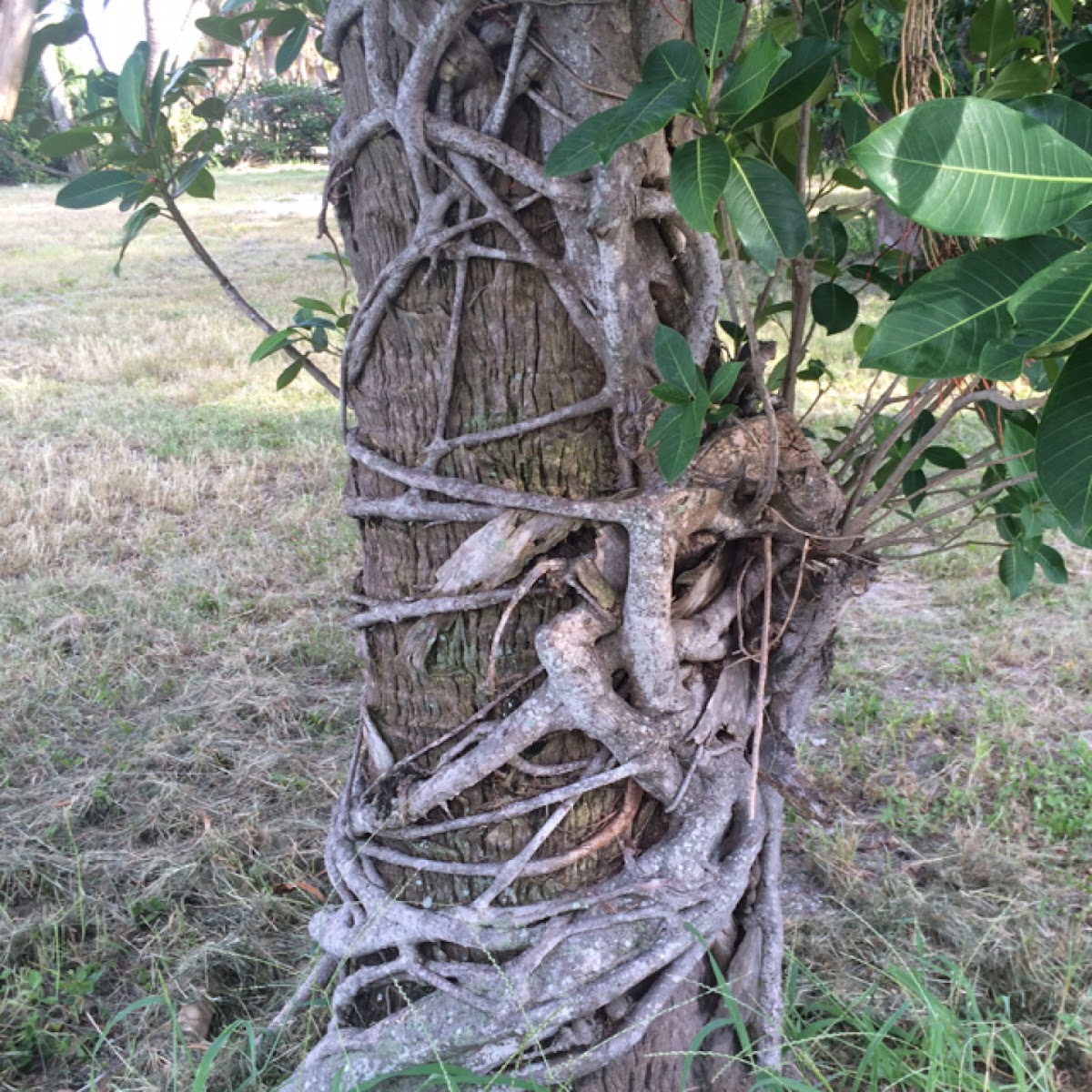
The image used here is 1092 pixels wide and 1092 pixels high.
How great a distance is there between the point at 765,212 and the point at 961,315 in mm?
252

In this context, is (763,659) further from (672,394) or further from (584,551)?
(672,394)

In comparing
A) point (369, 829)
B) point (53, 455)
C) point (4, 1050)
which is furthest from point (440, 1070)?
point (53, 455)

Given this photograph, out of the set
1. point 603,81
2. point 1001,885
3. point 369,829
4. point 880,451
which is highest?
point 603,81

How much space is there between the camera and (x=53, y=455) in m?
4.27

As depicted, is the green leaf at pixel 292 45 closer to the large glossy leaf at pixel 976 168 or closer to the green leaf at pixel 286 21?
the green leaf at pixel 286 21

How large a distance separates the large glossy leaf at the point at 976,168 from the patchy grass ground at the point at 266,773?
3.60 ft

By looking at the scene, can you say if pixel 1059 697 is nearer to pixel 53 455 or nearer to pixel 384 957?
pixel 384 957

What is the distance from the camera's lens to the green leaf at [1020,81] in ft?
3.77

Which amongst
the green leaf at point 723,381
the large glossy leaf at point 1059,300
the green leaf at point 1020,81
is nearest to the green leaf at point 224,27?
the green leaf at point 723,381

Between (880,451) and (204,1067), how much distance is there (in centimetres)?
127

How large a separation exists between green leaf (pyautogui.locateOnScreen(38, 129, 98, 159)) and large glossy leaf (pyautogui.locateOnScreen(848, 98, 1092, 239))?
1230mm

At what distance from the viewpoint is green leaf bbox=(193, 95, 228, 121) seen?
156 centimetres

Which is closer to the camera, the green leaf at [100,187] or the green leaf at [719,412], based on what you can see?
the green leaf at [719,412]

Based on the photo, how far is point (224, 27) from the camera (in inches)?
60.2
